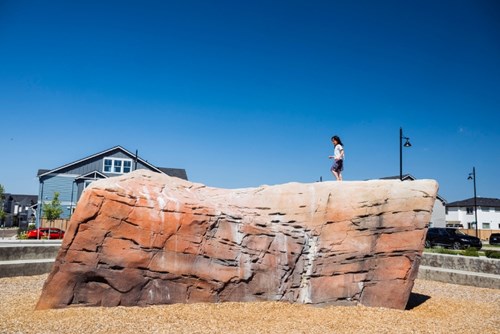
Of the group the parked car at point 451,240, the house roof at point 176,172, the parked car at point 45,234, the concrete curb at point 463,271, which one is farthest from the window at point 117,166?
the concrete curb at point 463,271

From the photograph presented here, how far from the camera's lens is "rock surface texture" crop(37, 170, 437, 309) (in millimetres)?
8172

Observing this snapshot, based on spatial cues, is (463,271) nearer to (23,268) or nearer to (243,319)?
(243,319)

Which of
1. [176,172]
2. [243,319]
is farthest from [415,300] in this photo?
[176,172]

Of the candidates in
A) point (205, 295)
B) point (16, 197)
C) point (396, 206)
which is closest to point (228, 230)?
point (205, 295)

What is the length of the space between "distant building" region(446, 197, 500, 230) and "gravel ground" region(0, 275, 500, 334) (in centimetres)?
6083

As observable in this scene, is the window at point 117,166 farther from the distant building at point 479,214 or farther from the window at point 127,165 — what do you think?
the distant building at point 479,214

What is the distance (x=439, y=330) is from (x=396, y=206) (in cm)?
307

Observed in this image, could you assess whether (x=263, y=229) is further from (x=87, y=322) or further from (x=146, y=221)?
(x=87, y=322)

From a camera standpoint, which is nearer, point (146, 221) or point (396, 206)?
point (146, 221)

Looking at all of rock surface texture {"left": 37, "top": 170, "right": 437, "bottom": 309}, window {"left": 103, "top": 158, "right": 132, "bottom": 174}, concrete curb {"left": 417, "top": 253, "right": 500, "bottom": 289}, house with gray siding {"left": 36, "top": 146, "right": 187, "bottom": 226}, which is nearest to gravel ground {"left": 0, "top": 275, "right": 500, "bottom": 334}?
rock surface texture {"left": 37, "top": 170, "right": 437, "bottom": 309}

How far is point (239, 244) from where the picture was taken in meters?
9.11

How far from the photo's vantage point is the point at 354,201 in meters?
9.80

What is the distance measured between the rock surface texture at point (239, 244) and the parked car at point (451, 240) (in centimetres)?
2100

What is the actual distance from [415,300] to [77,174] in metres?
37.0
